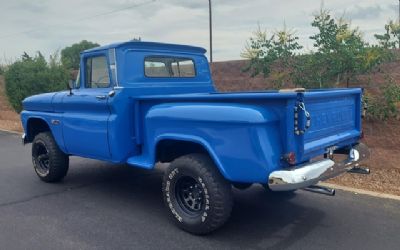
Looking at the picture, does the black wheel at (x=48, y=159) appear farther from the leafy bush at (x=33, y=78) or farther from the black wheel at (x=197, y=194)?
the leafy bush at (x=33, y=78)

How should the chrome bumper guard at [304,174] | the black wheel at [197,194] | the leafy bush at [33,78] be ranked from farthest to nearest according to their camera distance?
the leafy bush at [33,78], the black wheel at [197,194], the chrome bumper guard at [304,174]

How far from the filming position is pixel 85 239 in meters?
4.20

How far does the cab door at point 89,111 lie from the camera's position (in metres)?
5.02

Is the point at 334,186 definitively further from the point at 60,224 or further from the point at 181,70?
the point at 60,224

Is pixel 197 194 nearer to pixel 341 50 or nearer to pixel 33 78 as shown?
pixel 341 50

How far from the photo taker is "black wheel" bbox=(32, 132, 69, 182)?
6082mm

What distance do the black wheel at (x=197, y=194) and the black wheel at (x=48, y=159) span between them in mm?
2351

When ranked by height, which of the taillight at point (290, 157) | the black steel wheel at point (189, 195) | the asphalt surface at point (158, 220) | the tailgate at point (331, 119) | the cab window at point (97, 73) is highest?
the cab window at point (97, 73)

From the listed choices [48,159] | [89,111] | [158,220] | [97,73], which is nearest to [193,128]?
[158,220]

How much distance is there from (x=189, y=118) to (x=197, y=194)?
0.78 meters

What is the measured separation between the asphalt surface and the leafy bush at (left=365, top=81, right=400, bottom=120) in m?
2.53

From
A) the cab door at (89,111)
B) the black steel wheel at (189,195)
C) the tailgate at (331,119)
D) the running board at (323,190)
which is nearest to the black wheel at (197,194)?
the black steel wheel at (189,195)

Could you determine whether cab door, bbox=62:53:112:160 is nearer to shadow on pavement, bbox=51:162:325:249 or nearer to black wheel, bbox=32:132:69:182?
black wheel, bbox=32:132:69:182

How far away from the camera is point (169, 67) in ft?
18.7
